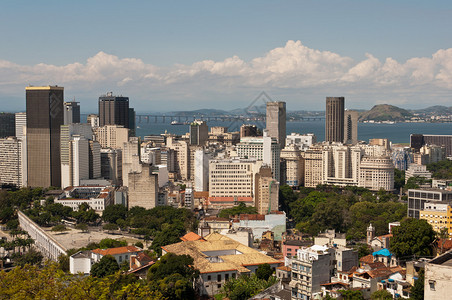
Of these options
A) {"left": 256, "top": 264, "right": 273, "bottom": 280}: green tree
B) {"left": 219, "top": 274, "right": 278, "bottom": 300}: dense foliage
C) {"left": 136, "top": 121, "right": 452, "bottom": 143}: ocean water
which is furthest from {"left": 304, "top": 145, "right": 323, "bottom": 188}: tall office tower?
{"left": 136, "top": 121, "right": 452, "bottom": 143}: ocean water

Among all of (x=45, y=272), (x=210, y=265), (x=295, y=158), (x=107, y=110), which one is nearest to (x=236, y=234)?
(x=210, y=265)

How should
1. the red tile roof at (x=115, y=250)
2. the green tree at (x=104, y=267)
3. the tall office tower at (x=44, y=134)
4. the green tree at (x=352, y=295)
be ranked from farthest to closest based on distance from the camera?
the tall office tower at (x=44, y=134) → the red tile roof at (x=115, y=250) → the green tree at (x=104, y=267) → the green tree at (x=352, y=295)

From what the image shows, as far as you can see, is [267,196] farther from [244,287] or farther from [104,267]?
[244,287]

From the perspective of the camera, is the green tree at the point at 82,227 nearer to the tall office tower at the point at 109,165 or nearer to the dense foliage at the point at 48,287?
the tall office tower at the point at 109,165

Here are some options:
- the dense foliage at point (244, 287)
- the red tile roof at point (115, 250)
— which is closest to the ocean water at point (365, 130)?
the red tile roof at point (115, 250)

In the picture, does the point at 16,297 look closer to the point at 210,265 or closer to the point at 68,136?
the point at 210,265
